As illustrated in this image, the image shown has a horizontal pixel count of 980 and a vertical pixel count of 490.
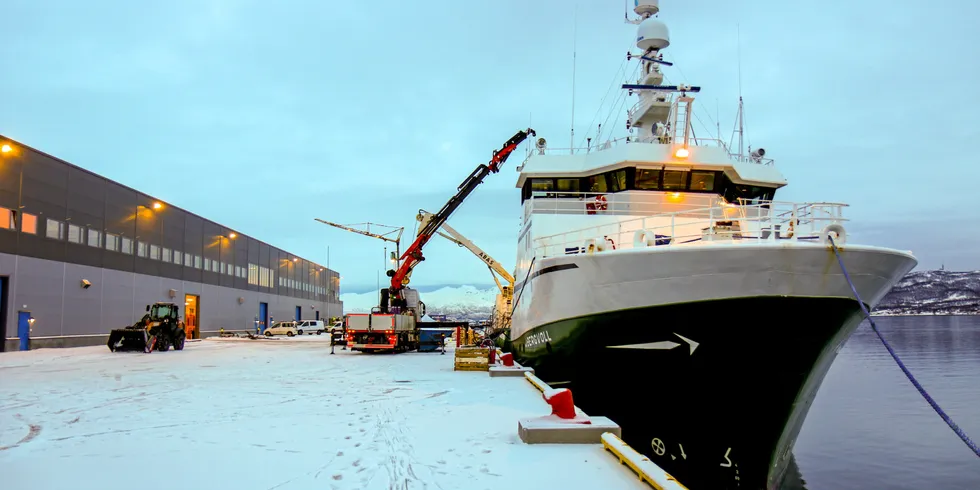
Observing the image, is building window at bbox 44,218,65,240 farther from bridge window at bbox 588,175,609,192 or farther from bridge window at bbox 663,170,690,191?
bridge window at bbox 663,170,690,191

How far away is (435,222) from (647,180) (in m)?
16.3

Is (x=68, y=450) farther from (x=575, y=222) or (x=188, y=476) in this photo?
(x=575, y=222)

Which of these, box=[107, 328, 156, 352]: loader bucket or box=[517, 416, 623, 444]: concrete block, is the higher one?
box=[517, 416, 623, 444]: concrete block

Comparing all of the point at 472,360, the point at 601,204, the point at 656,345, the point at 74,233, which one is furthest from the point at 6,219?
the point at 656,345

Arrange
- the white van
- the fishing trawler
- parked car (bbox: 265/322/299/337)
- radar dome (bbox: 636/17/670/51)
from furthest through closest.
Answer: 1. the white van
2. parked car (bbox: 265/322/299/337)
3. radar dome (bbox: 636/17/670/51)
4. the fishing trawler

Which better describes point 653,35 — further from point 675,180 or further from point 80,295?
point 80,295

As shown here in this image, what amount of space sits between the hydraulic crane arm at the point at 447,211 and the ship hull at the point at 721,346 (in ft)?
61.6

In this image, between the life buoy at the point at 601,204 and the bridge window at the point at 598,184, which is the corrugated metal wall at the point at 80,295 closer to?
the bridge window at the point at 598,184

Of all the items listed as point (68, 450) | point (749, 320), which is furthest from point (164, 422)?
point (749, 320)

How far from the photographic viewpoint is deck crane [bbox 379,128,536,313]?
92.4 ft

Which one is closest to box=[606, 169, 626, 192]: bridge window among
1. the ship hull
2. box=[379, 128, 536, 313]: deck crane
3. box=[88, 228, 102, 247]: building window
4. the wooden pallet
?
the ship hull

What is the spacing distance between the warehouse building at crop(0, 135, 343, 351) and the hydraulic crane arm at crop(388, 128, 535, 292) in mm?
16811

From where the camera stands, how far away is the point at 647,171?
1412 cm

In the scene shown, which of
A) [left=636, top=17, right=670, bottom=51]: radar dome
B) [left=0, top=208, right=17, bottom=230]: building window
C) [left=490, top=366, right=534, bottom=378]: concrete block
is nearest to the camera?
[left=490, top=366, right=534, bottom=378]: concrete block
